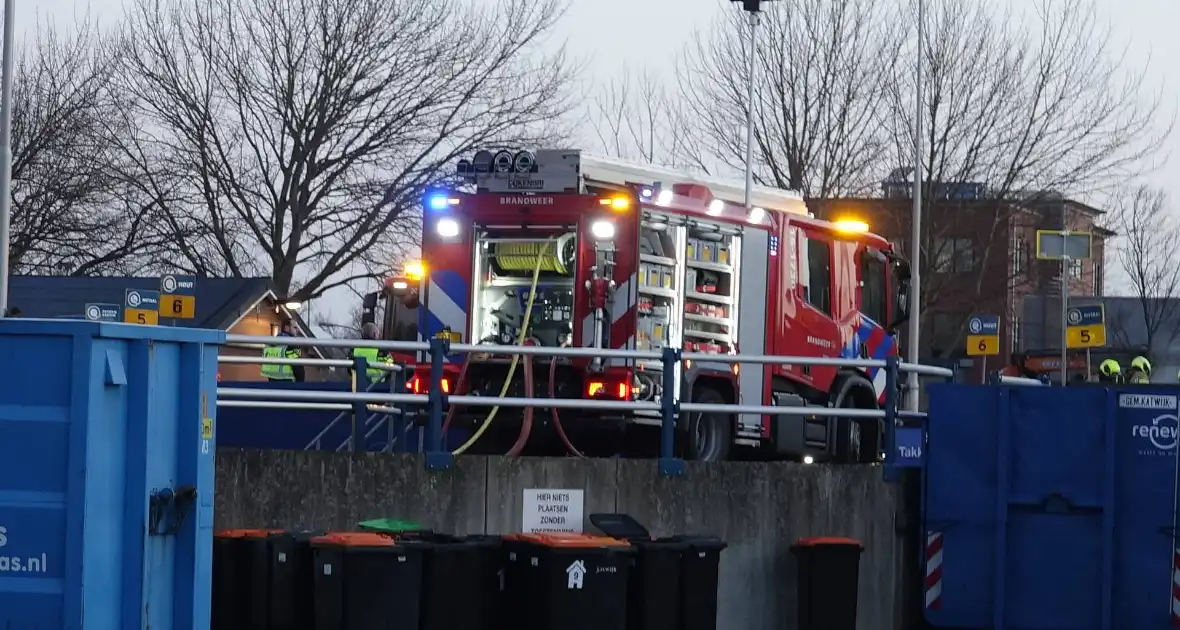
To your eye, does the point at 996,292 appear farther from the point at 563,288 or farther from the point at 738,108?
the point at 563,288

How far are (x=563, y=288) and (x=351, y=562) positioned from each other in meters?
5.00

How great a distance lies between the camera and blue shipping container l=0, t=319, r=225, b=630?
811 cm

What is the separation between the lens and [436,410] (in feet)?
40.9

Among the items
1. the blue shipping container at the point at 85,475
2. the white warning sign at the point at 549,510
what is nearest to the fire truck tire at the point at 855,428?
the white warning sign at the point at 549,510

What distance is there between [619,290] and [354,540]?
4.79 metres

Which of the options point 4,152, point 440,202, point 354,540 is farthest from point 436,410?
point 4,152

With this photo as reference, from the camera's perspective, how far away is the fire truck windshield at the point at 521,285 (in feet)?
50.8

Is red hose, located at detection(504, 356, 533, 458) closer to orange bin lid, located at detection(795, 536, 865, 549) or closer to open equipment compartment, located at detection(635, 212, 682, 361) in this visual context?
open equipment compartment, located at detection(635, 212, 682, 361)

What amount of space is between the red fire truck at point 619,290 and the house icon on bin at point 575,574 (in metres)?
3.56

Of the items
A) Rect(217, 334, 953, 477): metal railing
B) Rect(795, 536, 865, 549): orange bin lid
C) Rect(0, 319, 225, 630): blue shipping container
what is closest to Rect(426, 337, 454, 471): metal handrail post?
Rect(217, 334, 953, 477): metal railing

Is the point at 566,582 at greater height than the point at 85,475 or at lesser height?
lesser

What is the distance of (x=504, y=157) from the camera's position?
1584cm

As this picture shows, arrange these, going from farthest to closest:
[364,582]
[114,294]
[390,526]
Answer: [114,294] < [390,526] < [364,582]

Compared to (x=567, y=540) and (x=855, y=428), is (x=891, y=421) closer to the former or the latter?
(x=567, y=540)
